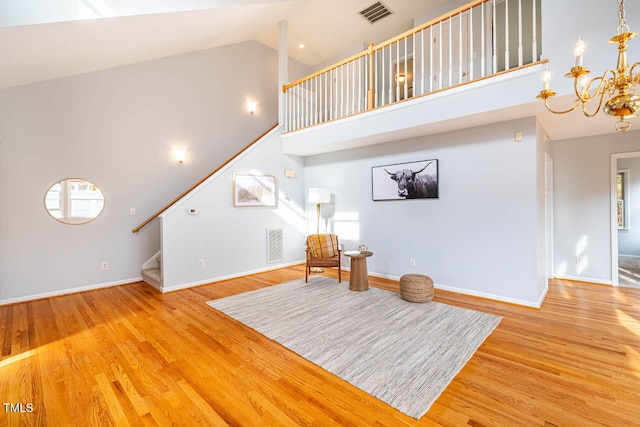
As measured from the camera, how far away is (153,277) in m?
4.48

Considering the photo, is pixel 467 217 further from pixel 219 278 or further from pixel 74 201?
pixel 74 201

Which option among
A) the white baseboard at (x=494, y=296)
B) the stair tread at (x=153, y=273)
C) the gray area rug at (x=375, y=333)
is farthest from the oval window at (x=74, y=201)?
the white baseboard at (x=494, y=296)

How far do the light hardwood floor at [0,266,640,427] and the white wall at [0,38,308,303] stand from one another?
95 centimetres

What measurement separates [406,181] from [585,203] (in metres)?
2.90

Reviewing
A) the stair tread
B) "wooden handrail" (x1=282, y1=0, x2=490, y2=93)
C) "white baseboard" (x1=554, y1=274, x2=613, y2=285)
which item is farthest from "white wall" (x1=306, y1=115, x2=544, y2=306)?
the stair tread

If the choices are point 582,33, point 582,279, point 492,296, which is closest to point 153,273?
point 492,296

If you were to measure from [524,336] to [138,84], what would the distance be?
21.5 ft

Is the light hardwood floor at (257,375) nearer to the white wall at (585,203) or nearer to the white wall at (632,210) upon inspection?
the white wall at (585,203)

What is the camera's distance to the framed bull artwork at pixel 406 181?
4.31 m

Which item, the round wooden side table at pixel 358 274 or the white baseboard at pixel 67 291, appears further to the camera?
the round wooden side table at pixel 358 274

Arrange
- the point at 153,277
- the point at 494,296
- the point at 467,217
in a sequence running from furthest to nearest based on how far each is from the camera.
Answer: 1. the point at 153,277
2. the point at 467,217
3. the point at 494,296

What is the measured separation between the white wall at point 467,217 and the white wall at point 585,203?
1630mm

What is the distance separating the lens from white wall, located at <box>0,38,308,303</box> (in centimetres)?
385

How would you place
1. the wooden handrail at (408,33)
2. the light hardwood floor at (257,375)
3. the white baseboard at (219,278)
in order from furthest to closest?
the white baseboard at (219,278) < the wooden handrail at (408,33) < the light hardwood floor at (257,375)
